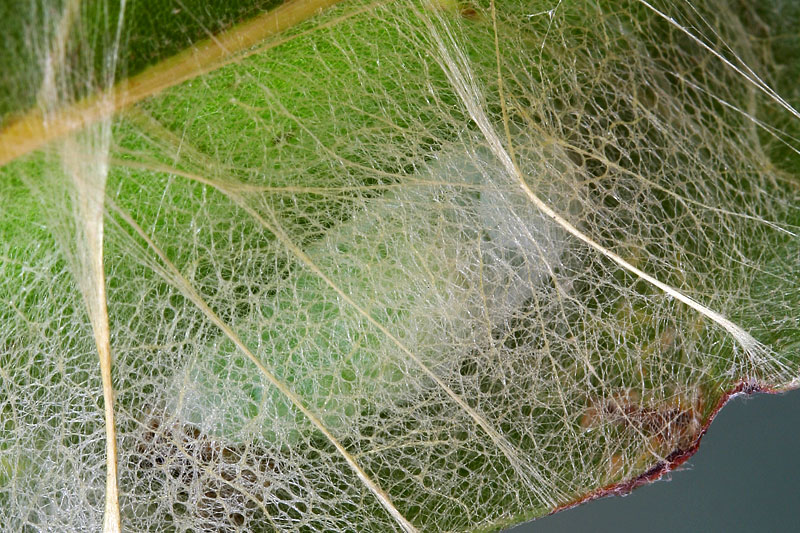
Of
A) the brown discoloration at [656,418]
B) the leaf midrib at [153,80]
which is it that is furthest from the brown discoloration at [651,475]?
the leaf midrib at [153,80]

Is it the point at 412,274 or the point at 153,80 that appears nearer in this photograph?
the point at 153,80

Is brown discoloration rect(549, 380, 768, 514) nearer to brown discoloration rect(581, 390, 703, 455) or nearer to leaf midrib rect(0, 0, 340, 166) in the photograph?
brown discoloration rect(581, 390, 703, 455)

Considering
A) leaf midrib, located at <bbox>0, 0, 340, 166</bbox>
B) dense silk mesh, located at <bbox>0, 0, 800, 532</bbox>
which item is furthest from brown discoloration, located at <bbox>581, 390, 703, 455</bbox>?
leaf midrib, located at <bbox>0, 0, 340, 166</bbox>

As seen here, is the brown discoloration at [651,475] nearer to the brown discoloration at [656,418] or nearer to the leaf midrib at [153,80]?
A: the brown discoloration at [656,418]

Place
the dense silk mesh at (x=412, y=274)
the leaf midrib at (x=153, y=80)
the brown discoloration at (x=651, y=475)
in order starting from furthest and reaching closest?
the brown discoloration at (x=651, y=475)
the dense silk mesh at (x=412, y=274)
the leaf midrib at (x=153, y=80)

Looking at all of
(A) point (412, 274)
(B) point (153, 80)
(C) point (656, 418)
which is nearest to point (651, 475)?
(C) point (656, 418)

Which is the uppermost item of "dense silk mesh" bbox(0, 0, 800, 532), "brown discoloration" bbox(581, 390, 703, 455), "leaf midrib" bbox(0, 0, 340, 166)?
"leaf midrib" bbox(0, 0, 340, 166)

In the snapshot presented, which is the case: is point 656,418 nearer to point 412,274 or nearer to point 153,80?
point 412,274

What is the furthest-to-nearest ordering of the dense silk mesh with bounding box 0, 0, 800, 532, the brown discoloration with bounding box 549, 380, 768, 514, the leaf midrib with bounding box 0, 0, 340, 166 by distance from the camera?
the brown discoloration with bounding box 549, 380, 768, 514, the dense silk mesh with bounding box 0, 0, 800, 532, the leaf midrib with bounding box 0, 0, 340, 166
